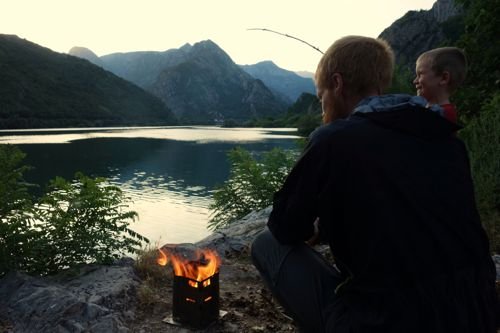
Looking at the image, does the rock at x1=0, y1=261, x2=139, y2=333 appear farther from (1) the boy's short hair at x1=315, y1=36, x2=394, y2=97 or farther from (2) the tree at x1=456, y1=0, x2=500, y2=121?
(2) the tree at x1=456, y1=0, x2=500, y2=121

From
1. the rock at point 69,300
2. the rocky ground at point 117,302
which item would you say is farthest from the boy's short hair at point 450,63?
the rock at point 69,300

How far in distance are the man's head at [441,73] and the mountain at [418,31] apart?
434 feet

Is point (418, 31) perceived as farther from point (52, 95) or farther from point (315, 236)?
point (315, 236)

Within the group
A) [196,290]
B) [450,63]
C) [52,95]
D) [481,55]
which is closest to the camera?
[196,290]

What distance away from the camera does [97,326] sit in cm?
502

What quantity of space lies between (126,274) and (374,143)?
4.88 metres

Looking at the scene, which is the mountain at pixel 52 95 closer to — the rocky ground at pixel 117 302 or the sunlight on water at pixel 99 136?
the sunlight on water at pixel 99 136

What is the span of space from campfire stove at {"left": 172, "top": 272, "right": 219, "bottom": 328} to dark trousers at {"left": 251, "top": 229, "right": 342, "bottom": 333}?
1.87 metres

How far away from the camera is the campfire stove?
15.9ft

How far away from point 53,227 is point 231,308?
3265mm

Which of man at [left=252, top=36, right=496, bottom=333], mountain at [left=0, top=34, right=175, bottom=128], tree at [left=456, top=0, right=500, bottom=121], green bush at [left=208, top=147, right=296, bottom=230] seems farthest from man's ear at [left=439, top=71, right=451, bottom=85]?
mountain at [left=0, top=34, right=175, bottom=128]

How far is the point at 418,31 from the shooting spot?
450 feet

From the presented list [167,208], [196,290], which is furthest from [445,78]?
[167,208]

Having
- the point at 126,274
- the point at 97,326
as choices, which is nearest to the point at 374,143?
the point at 97,326
